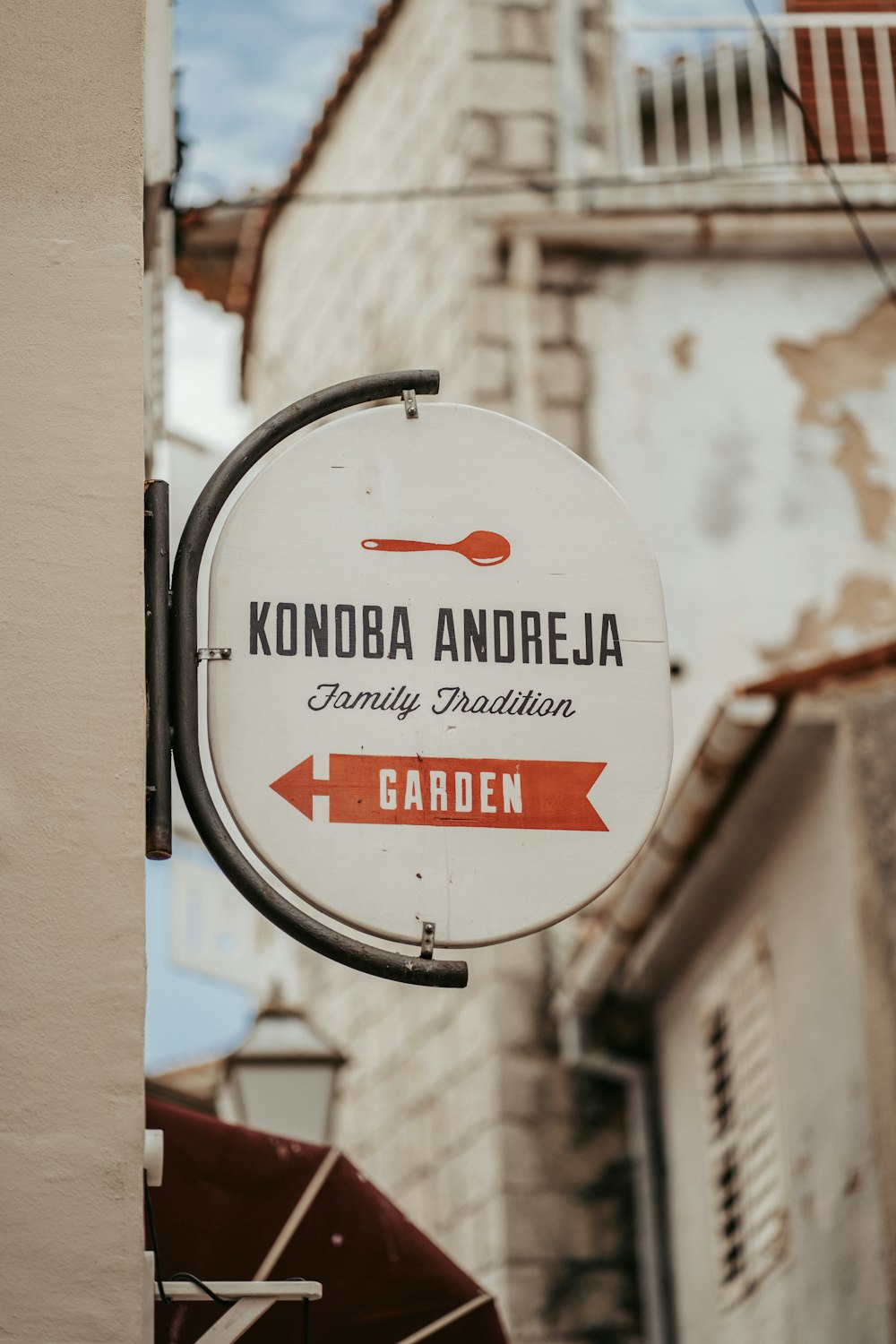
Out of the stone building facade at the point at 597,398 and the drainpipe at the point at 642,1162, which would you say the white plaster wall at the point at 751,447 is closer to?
the stone building facade at the point at 597,398

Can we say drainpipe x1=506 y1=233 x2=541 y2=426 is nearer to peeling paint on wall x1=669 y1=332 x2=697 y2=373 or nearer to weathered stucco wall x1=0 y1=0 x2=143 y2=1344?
peeling paint on wall x1=669 y1=332 x2=697 y2=373

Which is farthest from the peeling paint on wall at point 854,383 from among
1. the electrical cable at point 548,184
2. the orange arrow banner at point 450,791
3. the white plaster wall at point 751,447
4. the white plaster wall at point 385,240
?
the orange arrow banner at point 450,791

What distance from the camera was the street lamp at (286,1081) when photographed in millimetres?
6625

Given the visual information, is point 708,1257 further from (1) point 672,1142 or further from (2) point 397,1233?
(2) point 397,1233

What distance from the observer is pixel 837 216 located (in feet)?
34.4

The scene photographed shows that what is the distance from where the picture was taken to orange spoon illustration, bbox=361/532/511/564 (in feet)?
11.8

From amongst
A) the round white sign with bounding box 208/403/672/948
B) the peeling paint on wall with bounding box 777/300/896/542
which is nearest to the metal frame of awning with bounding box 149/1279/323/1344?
the round white sign with bounding box 208/403/672/948

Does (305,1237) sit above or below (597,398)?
below

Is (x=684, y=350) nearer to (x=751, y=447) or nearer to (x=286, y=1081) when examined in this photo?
(x=751, y=447)

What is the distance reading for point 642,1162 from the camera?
29.0 ft

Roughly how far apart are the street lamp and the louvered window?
167 centimetres

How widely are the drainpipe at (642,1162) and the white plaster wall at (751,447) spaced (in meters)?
1.45

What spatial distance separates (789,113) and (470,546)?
8.56 metres

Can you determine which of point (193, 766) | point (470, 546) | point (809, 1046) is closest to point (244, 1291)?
point (193, 766)
